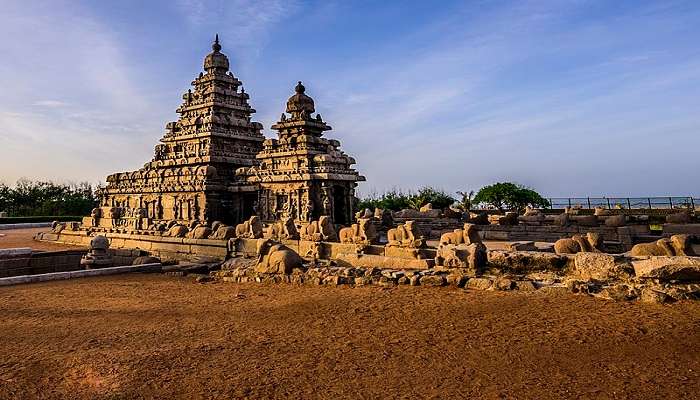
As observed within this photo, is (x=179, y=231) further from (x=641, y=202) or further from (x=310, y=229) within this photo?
(x=641, y=202)

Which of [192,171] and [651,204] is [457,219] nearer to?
A: [192,171]

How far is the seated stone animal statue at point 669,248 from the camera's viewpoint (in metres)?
8.34

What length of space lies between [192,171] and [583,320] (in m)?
16.6

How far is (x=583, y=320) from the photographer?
19.1ft

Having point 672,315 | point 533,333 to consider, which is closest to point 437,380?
point 533,333

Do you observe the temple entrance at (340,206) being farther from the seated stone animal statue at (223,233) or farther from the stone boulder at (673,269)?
the stone boulder at (673,269)

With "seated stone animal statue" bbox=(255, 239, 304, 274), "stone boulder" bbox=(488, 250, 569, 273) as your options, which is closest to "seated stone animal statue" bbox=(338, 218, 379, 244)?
"seated stone animal statue" bbox=(255, 239, 304, 274)

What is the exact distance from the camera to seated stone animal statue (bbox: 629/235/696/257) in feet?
27.3

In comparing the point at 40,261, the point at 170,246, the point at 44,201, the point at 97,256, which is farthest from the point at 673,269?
the point at 44,201

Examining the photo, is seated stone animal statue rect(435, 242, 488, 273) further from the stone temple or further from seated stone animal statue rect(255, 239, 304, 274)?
the stone temple

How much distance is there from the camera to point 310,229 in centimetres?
1248

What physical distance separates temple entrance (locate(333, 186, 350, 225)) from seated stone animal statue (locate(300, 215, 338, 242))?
4893 mm

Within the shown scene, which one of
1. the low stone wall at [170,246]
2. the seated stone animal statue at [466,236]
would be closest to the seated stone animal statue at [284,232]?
the low stone wall at [170,246]

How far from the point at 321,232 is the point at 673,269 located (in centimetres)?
791
